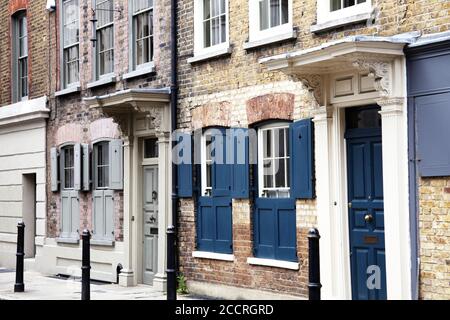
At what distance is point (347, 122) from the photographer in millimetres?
11266

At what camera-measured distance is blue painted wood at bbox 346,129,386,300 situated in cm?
1072

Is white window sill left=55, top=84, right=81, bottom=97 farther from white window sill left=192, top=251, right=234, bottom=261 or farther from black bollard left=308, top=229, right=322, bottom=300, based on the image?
black bollard left=308, top=229, right=322, bottom=300

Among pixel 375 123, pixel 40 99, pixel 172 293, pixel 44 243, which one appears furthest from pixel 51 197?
pixel 375 123

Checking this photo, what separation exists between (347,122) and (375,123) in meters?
0.52

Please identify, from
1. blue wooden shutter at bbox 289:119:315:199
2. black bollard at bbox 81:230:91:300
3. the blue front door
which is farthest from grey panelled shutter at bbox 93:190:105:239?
the blue front door

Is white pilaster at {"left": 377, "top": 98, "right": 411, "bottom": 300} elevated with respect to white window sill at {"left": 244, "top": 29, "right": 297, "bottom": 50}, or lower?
lower

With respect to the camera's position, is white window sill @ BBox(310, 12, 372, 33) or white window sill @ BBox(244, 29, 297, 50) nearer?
white window sill @ BBox(310, 12, 372, 33)

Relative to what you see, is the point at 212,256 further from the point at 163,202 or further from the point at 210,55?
the point at 210,55

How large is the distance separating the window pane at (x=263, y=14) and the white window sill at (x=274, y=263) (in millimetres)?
3363

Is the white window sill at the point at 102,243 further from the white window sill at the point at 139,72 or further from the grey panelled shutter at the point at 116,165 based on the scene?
the white window sill at the point at 139,72

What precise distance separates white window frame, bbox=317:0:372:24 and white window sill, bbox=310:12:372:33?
4cm

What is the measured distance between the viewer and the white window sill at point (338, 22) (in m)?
10.7

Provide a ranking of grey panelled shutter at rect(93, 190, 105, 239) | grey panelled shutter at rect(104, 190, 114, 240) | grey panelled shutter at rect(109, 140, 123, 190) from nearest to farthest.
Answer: grey panelled shutter at rect(109, 140, 123, 190) < grey panelled shutter at rect(104, 190, 114, 240) < grey panelled shutter at rect(93, 190, 105, 239)

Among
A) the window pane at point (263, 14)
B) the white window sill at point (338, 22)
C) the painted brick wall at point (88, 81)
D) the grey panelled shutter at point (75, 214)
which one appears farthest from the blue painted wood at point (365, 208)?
the grey panelled shutter at point (75, 214)
